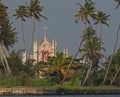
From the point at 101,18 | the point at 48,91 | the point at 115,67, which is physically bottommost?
the point at 48,91

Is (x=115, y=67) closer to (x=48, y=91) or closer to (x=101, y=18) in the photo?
(x=101, y=18)

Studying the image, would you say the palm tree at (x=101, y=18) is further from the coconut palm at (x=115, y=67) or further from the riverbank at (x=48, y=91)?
the riverbank at (x=48, y=91)

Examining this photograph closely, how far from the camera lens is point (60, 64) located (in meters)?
126

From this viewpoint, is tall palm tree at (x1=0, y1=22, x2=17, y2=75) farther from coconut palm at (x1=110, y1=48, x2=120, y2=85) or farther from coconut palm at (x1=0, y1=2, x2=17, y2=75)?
coconut palm at (x1=110, y1=48, x2=120, y2=85)

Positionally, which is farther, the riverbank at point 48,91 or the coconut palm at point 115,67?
the coconut palm at point 115,67

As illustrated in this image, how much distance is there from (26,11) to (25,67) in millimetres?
16134

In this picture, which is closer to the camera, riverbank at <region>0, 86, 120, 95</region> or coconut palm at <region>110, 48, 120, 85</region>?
riverbank at <region>0, 86, 120, 95</region>

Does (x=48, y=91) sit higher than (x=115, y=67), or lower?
lower

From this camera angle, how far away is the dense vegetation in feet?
372

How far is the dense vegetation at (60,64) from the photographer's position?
11326 centimetres

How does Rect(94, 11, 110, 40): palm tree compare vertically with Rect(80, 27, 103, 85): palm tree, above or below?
above

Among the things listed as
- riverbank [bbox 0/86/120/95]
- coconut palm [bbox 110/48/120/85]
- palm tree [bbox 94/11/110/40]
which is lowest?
riverbank [bbox 0/86/120/95]

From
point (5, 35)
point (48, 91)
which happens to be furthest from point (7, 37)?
point (48, 91)

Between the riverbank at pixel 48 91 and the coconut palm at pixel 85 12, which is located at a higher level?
the coconut palm at pixel 85 12
